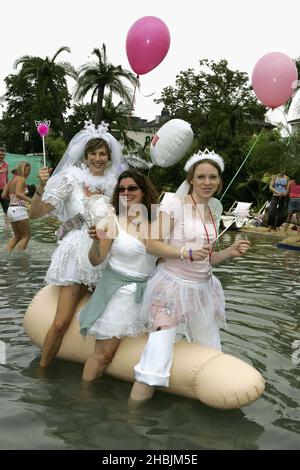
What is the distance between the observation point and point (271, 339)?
521 cm

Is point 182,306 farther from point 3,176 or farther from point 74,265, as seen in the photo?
point 3,176

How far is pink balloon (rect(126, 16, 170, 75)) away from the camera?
6.05m

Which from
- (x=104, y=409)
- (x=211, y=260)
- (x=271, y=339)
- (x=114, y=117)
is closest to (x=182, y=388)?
(x=104, y=409)

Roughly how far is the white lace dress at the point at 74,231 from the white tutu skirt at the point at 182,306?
52 centimetres

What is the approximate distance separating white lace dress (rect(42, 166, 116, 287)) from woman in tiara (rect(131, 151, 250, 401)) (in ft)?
1.94

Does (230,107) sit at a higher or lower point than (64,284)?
higher

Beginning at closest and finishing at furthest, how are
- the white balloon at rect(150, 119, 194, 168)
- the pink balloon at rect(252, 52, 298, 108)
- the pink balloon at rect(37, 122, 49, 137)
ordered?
1. the white balloon at rect(150, 119, 194, 168)
2. the pink balloon at rect(252, 52, 298, 108)
3. the pink balloon at rect(37, 122, 49, 137)

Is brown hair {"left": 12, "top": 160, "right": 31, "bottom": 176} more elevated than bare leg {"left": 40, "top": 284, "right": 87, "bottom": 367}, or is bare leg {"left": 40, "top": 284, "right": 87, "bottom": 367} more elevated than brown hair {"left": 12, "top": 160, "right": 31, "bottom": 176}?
brown hair {"left": 12, "top": 160, "right": 31, "bottom": 176}

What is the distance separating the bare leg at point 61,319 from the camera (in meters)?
4.12

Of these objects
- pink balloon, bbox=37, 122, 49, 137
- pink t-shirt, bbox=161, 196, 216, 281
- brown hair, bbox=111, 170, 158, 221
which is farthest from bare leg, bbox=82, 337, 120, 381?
pink balloon, bbox=37, 122, 49, 137

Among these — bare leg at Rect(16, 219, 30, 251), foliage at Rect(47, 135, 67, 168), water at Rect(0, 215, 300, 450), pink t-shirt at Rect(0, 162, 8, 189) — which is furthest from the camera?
foliage at Rect(47, 135, 67, 168)

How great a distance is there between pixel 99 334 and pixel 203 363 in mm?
729

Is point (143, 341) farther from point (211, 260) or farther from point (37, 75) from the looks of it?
point (37, 75)

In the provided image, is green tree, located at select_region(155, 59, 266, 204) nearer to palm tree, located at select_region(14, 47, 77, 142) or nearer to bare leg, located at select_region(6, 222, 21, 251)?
palm tree, located at select_region(14, 47, 77, 142)
